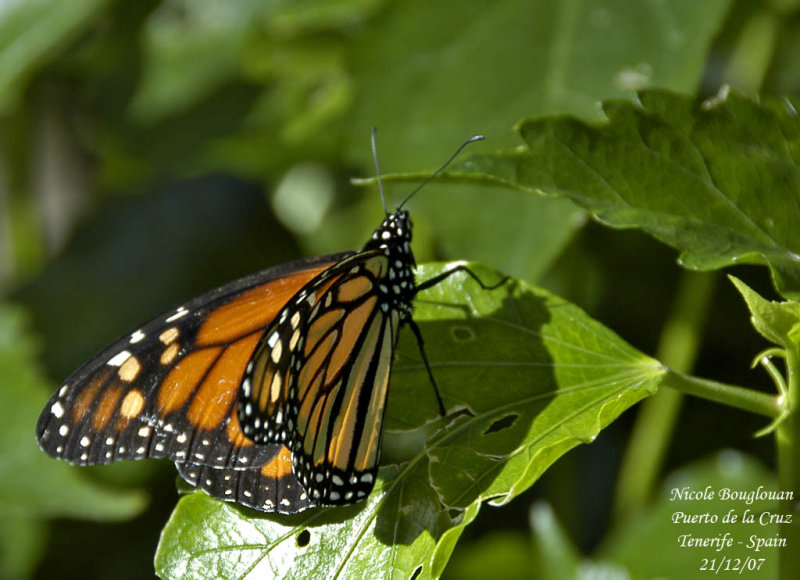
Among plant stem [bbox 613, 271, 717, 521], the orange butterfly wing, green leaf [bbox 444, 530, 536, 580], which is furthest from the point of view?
green leaf [bbox 444, 530, 536, 580]

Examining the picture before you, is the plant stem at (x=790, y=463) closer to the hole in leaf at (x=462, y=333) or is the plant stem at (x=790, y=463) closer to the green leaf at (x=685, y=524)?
the hole in leaf at (x=462, y=333)

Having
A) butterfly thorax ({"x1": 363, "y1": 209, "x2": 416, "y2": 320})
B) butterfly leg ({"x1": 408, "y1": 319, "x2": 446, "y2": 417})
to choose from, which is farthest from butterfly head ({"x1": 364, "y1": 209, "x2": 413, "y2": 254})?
butterfly leg ({"x1": 408, "y1": 319, "x2": 446, "y2": 417})

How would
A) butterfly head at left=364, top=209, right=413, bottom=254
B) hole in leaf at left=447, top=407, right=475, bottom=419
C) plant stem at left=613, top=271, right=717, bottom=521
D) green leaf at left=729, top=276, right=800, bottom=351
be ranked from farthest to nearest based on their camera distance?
plant stem at left=613, top=271, right=717, bottom=521, butterfly head at left=364, top=209, right=413, bottom=254, hole in leaf at left=447, top=407, right=475, bottom=419, green leaf at left=729, top=276, right=800, bottom=351

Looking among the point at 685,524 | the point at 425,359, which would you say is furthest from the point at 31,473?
the point at 685,524

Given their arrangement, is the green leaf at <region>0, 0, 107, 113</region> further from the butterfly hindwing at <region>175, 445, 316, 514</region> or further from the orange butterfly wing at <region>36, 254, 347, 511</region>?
the butterfly hindwing at <region>175, 445, 316, 514</region>

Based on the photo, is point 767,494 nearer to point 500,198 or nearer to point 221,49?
point 500,198

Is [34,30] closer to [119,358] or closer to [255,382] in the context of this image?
[119,358]

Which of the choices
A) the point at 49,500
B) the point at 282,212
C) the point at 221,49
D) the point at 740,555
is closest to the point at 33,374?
the point at 49,500

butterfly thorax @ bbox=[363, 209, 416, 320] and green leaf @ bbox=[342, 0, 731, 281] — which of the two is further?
green leaf @ bbox=[342, 0, 731, 281]
